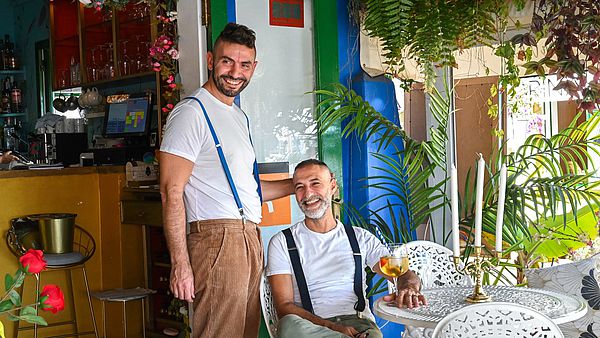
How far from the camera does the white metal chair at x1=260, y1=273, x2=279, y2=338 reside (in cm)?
362

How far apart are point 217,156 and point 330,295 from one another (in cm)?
78

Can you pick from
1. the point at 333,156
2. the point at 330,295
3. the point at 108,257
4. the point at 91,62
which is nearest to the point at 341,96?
the point at 333,156

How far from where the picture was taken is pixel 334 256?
377 cm

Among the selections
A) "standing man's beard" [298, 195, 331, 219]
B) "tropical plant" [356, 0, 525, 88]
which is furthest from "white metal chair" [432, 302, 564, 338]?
"tropical plant" [356, 0, 525, 88]

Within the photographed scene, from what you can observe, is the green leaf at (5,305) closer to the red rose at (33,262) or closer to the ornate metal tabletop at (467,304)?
the red rose at (33,262)

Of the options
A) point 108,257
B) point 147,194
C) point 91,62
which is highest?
point 91,62

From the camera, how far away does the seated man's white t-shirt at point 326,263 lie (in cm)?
369

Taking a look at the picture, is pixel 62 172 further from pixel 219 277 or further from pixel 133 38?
pixel 219 277

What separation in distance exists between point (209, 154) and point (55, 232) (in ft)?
6.56

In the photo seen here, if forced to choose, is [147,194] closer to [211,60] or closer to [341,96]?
[341,96]

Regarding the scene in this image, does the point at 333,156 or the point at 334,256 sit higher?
the point at 333,156

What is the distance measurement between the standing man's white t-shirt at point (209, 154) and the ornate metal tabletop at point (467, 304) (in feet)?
2.80

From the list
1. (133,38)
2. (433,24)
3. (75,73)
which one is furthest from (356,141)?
(75,73)

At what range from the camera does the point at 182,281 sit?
141 inches
